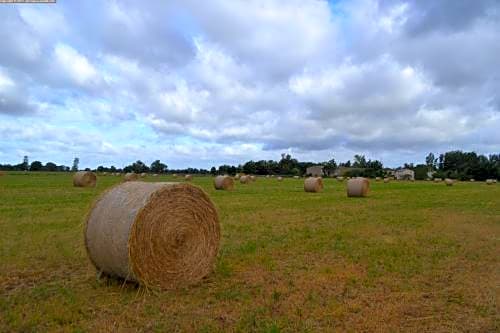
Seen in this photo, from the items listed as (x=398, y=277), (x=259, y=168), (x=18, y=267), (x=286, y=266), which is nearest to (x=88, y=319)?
(x=18, y=267)

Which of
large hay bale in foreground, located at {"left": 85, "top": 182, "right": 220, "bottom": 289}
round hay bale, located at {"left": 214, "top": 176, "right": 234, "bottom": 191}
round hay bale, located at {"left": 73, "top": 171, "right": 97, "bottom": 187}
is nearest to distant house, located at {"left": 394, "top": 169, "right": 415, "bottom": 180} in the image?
round hay bale, located at {"left": 214, "top": 176, "right": 234, "bottom": 191}

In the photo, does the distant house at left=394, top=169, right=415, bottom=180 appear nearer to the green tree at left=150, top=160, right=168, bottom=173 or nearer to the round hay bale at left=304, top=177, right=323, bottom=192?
the green tree at left=150, top=160, right=168, bottom=173

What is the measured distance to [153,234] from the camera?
6488 millimetres

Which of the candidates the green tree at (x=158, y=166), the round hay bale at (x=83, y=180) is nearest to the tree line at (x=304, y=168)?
the green tree at (x=158, y=166)

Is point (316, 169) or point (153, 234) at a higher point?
point (316, 169)

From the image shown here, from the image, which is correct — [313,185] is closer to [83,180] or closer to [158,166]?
[83,180]

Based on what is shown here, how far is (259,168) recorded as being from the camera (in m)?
98.2

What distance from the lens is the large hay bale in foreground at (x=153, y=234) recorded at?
6.18m

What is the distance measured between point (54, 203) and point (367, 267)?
13497mm

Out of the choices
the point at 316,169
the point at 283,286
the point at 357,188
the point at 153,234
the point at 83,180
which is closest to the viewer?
the point at 283,286

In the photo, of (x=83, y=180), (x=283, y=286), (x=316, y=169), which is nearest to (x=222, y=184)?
(x=83, y=180)

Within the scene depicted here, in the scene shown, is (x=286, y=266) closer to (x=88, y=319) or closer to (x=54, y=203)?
(x=88, y=319)

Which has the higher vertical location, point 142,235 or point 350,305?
point 142,235

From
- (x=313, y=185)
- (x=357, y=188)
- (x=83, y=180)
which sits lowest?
(x=357, y=188)
